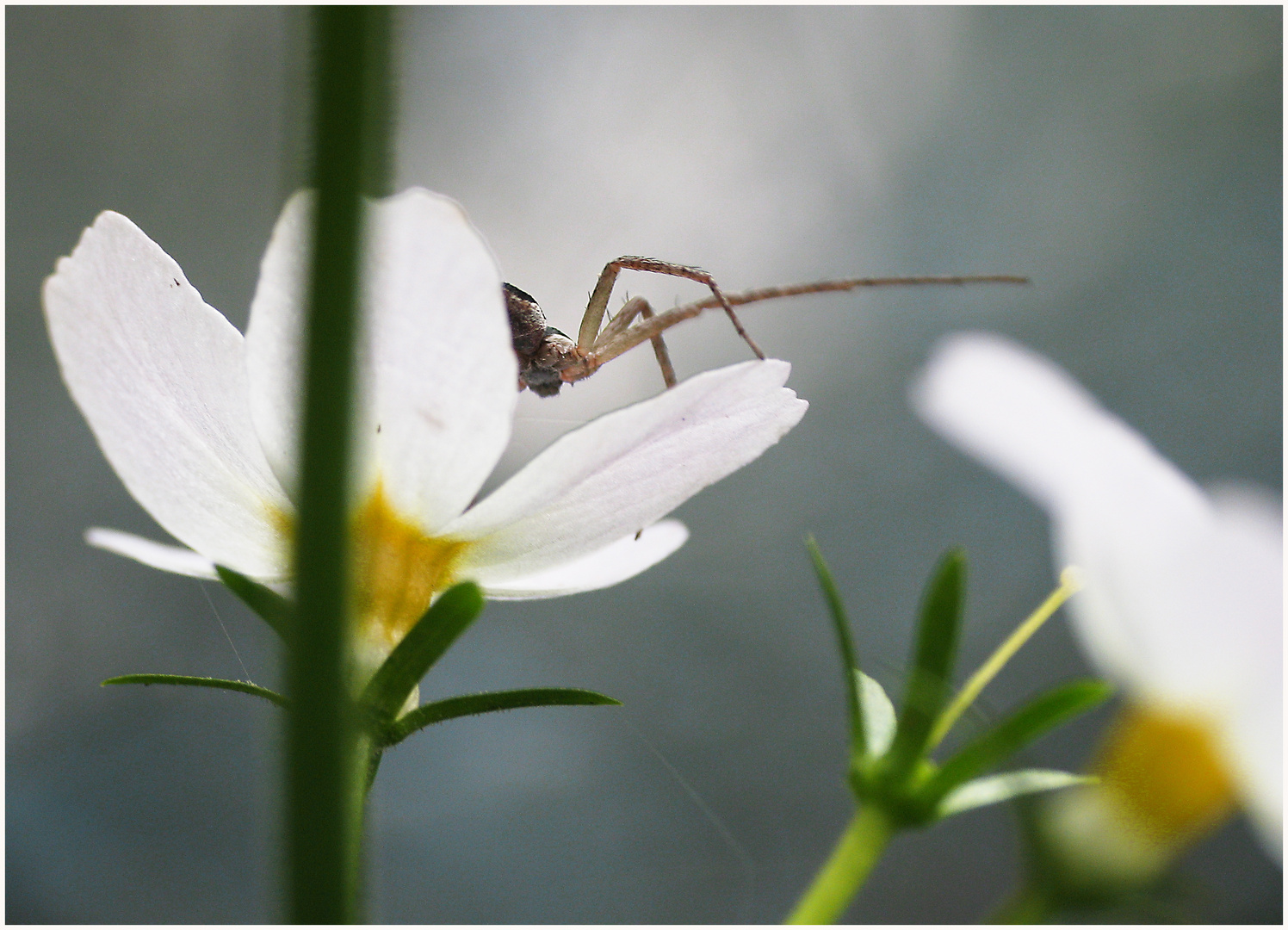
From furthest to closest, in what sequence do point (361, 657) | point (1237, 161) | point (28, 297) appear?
point (1237, 161) < point (28, 297) < point (361, 657)

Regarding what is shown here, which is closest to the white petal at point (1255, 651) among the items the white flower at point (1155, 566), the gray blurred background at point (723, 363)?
the white flower at point (1155, 566)

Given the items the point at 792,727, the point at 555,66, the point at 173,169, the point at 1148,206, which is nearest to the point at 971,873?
the point at 792,727

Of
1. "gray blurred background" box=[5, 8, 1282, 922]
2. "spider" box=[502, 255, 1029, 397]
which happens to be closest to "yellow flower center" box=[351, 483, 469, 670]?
"spider" box=[502, 255, 1029, 397]

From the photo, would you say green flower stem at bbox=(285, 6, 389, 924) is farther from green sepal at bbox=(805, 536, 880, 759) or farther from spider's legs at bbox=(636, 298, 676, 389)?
spider's legs at bbox=(636, 298, 676, 389)

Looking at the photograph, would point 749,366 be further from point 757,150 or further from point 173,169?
point 173,169

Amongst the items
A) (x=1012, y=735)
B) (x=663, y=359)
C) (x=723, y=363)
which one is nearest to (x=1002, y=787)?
(x=1012, y=735)

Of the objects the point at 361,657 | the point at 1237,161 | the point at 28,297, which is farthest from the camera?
the point at 1237,161
